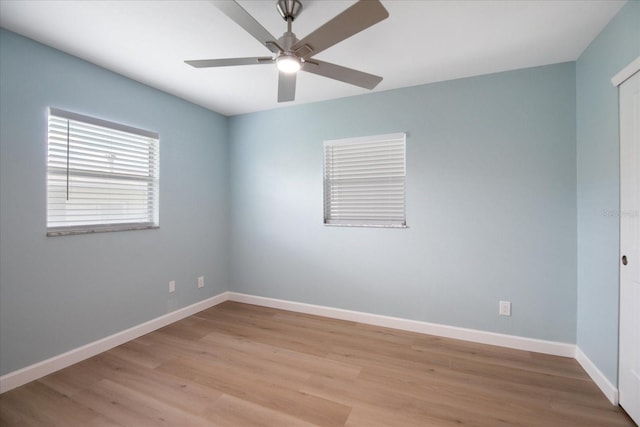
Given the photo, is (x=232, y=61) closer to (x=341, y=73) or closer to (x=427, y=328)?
(x=341, y=73)

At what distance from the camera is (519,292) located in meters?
2.54

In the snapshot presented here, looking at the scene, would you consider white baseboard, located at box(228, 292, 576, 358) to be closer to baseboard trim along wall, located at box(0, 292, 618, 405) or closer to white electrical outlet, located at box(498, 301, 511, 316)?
baseboard trim along wall, located at box(0, 292, 618, 405)

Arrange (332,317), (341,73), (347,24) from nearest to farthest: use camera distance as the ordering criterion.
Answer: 1. (347,24)
2. (341,73)
3. (332,317)

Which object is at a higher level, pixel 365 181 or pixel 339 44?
pixel 339 44

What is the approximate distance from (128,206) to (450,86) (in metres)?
3.33

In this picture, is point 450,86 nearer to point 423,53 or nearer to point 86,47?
point 423,53

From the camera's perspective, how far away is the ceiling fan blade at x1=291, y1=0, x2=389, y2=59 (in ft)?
4.09

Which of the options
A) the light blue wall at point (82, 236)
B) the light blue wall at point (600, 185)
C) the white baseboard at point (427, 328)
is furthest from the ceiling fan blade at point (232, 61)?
the white baseboard at point (427, 328)

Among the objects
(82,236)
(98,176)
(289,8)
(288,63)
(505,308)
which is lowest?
(505,308)

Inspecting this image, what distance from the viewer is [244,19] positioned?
1376 millimetres

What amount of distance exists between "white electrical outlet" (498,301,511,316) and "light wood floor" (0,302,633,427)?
0.31 m

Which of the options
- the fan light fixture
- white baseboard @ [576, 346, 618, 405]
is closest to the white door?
white baseboard @ [576, 346, 618, 405]

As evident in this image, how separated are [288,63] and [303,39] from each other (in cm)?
19

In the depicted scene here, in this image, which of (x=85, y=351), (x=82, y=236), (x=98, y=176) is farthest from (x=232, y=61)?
(x=85, y=351)
